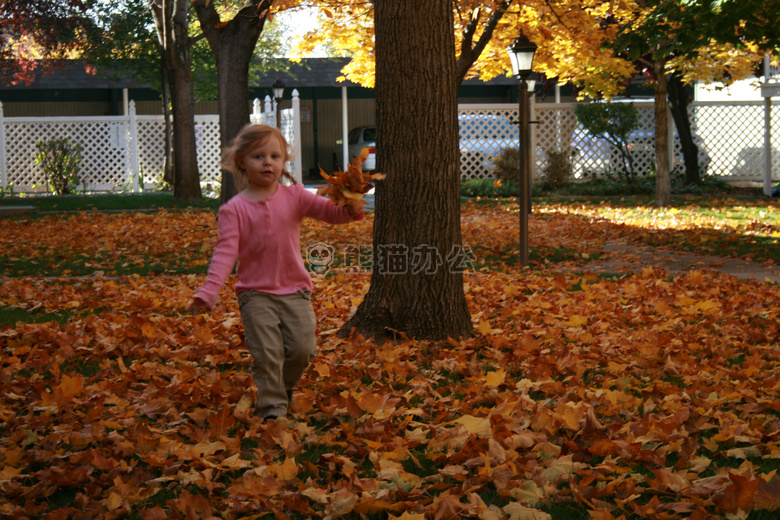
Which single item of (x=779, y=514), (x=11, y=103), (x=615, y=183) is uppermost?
(x=11, y=103)

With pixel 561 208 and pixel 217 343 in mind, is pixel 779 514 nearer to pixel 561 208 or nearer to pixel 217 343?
pixel 217 343

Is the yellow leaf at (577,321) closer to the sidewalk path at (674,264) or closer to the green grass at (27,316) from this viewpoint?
the sidewalk path at (674,264)

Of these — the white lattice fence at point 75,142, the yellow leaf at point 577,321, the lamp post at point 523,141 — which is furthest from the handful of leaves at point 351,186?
the white lattice fence at point 75,142

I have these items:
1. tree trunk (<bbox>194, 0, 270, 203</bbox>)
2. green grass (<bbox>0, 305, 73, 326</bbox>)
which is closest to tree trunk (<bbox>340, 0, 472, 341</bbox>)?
green grass (<bbox>0, 305, 73, 326</bbox>)

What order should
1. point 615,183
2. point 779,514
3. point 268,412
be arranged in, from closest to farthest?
1. point 779,514
2. point 268,412
3. point 615,183

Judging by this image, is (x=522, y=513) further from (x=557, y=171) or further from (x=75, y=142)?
(x=75, y=142)

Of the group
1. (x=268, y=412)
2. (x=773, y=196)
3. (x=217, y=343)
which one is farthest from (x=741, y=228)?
(x=268, y=412)

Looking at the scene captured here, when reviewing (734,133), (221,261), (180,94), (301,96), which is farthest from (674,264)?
(301,96)

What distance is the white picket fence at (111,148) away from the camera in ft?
69.0

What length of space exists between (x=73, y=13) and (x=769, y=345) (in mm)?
19947

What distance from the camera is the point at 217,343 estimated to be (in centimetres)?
501
